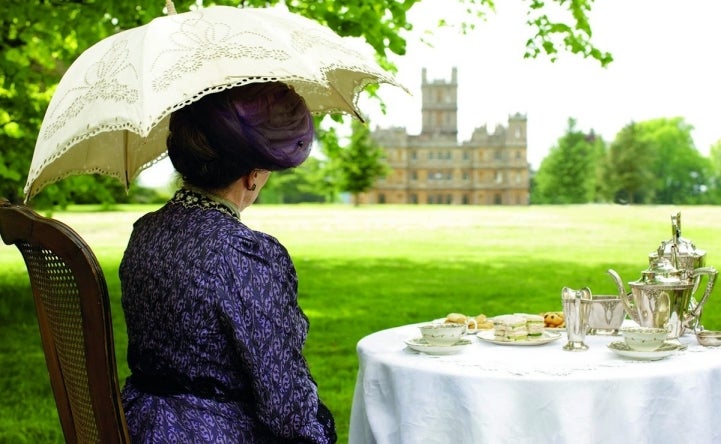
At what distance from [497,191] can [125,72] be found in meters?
95.0

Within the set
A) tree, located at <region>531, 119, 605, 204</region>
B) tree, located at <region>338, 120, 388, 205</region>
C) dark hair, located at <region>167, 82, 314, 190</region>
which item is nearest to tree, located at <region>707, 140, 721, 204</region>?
tree, located at <region>531, 119, 605, 204</region>

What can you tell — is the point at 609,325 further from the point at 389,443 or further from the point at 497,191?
the point at 497,191

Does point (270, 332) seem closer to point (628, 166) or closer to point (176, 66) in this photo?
point (176, 66)

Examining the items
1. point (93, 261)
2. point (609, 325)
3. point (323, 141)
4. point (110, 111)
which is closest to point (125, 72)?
point (110, 111)

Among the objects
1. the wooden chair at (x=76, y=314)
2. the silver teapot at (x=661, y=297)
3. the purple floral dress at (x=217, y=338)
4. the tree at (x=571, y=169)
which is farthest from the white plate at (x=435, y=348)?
the tree at (x=571, y=169)

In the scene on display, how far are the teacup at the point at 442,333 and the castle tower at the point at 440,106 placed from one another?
329ft

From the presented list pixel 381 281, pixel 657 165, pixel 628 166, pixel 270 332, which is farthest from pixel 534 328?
pixel 657 165

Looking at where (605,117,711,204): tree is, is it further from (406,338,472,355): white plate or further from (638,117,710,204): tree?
(406,338,472,355): white plate

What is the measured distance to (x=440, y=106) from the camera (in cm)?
→ 10362

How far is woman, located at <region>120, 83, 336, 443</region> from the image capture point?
2021 millimetres

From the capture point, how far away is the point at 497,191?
96.0 meters

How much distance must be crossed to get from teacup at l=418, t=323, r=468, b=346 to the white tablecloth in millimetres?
65

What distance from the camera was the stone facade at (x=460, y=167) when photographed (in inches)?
3733

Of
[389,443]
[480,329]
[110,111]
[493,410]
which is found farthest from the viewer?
[480,329]
